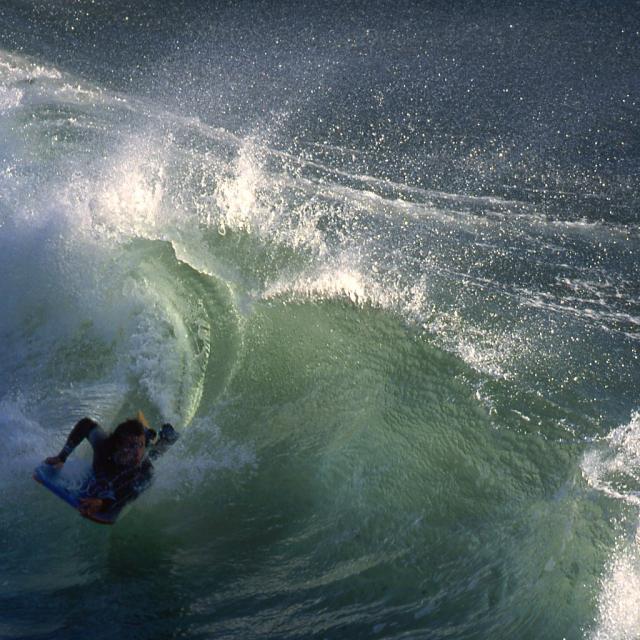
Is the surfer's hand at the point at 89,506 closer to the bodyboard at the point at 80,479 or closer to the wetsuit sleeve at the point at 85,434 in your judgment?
the bodyboard at the point at 80,479

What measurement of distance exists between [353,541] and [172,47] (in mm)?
7477

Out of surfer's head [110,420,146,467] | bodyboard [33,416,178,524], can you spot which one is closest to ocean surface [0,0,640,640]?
bodyboard [33,416,178,524]

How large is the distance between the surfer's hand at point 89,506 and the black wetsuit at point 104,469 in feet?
0.76

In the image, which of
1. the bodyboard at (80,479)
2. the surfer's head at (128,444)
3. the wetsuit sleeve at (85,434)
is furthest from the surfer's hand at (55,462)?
the surfer's head at (128,444)

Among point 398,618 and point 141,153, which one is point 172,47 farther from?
point 398,618

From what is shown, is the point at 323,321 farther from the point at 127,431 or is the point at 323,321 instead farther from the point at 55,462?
the point at 55,462

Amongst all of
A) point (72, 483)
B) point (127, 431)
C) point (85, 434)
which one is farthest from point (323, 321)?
point (72, 483)

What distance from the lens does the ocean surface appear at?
6066 mm

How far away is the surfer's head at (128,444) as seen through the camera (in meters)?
5.85

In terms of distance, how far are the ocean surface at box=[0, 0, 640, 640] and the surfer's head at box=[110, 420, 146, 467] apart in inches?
22.8

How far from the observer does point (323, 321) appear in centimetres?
785

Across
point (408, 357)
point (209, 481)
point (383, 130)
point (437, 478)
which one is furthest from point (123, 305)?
point (383, 130)

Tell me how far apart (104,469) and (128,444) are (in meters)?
0.24

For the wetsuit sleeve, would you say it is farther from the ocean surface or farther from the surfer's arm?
the ocean surface
